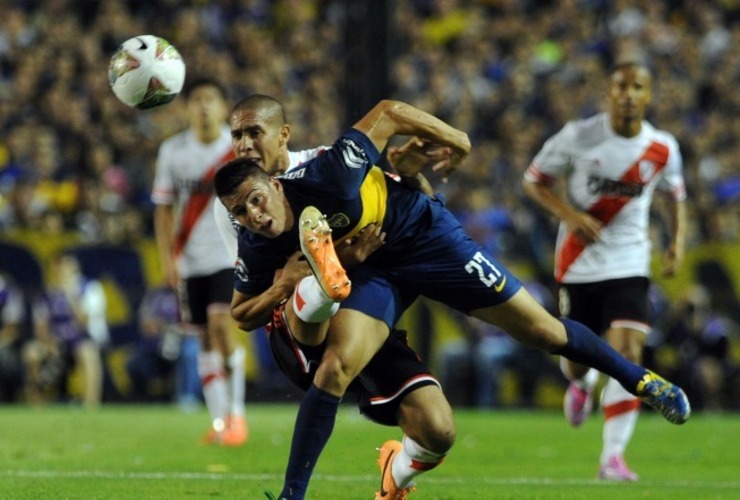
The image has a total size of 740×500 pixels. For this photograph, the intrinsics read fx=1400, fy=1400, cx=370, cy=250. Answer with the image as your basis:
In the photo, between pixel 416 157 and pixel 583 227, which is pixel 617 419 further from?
pixel 416 157

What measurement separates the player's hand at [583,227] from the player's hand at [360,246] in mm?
3019

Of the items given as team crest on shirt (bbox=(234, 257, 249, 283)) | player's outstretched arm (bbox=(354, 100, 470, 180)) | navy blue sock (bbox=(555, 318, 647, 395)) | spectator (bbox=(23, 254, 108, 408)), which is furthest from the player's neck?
spectator (bbox=(23, 254, 108, 408))

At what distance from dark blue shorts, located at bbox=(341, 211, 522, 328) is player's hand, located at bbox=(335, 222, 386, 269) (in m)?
0.24

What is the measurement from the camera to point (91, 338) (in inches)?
724

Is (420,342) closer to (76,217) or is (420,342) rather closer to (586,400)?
(76,217)

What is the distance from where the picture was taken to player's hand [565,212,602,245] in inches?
381

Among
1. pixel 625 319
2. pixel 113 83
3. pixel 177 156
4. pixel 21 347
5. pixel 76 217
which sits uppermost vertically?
pixel 113 83

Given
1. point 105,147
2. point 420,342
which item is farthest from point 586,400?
point 105,147

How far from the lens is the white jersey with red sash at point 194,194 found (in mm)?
11953

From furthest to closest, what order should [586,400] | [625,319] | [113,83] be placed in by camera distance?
[586,400] → [625,319] → [113,83]

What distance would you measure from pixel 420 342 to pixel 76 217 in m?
5.09

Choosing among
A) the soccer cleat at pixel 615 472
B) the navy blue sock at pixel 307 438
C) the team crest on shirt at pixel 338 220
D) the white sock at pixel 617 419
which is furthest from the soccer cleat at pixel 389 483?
the white sock at pixel 617 419

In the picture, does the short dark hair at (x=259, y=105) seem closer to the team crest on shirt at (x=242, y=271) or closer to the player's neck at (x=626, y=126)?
the team crest on shirt at (x=242, y=271)

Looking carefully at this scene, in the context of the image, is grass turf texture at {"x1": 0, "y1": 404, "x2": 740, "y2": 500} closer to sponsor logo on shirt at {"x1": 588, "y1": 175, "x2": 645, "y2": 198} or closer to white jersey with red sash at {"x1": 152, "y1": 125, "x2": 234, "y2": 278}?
white jersey with red sash at {"x1": 152, "y1": 125, "x2": 234, "y2": 278}
